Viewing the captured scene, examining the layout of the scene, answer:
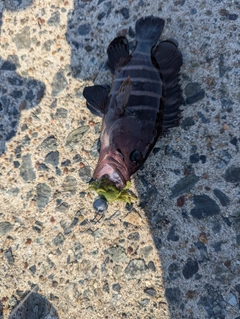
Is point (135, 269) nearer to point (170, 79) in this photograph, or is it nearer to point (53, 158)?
point (53, 158)

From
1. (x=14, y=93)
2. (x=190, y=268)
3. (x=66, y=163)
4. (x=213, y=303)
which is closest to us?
(x=213, y=303)

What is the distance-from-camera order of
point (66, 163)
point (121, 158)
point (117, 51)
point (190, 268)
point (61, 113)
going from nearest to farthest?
point (121, 158), point (190, 268), point (117, 51), point (66, 163), point (61, 113)

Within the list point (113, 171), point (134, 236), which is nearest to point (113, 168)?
Result: point (113, 171)

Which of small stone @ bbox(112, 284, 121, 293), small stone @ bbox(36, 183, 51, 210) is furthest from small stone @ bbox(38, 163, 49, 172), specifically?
small stone @ bbox(112, 284, 121, 293)

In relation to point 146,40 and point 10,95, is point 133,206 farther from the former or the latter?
point 10,95

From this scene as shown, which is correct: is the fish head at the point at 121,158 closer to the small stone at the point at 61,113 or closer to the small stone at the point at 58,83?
the small stone at the point at 61,113

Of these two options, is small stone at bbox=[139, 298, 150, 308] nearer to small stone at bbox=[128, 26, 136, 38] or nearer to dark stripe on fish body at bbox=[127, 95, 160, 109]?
dark stripe on fish body at bbox=[127, 95, 160, 109]

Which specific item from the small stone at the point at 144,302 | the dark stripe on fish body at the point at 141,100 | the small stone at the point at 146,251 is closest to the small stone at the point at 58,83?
the dark stripe on fish body at the point at 141,100
